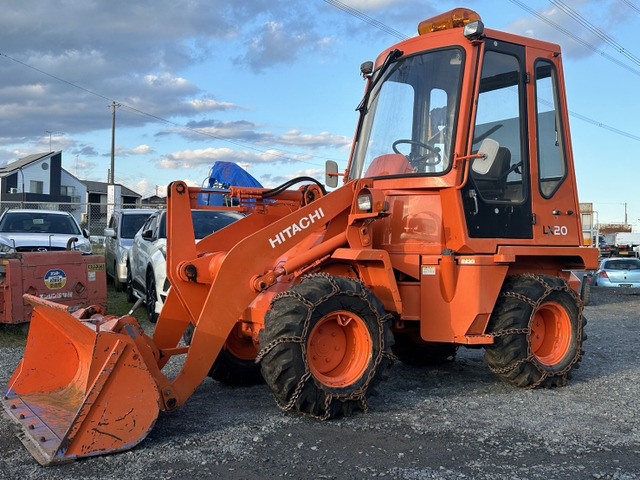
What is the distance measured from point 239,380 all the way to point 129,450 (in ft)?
6.42

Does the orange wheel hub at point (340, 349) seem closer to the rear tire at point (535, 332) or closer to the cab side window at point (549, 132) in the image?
the rear tire at point (535, 332)

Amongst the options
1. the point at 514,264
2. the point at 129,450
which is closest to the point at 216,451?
the point at 129,450

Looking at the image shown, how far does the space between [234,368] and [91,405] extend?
81.3 inches

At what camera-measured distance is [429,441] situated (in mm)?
4613

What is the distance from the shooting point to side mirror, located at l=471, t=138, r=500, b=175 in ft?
19.5

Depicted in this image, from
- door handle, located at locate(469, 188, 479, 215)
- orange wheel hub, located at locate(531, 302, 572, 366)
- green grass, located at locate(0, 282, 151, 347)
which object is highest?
door handle, located at locate(469, 188, 479, 215)

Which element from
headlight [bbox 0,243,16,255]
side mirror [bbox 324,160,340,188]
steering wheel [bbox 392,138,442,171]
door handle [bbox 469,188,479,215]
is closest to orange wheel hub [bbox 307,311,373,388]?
door handle [bbox 469,188,479,215]

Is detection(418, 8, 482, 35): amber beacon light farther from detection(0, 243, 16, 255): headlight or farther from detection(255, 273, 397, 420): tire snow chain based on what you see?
detection(0, 243, 16, 255): headlight

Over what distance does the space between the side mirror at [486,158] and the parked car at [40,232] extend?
811 centimetres

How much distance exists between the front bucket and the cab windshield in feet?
10.1

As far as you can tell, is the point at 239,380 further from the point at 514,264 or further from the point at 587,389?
the point at 587,389

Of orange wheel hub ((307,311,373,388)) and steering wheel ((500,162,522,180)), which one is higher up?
steering wheel ((500,162,522,180))

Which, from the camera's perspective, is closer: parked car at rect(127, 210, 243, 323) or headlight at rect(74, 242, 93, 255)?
parked car at rect(127, 210, 243, 323)

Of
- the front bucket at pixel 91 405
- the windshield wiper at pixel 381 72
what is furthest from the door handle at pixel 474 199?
the front bucket at pixel 91 405
